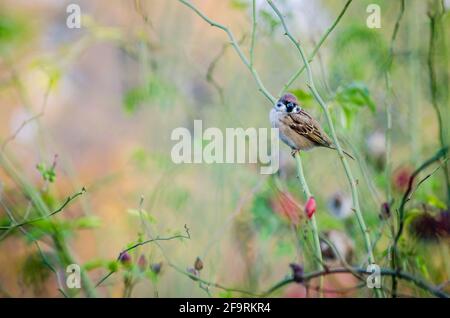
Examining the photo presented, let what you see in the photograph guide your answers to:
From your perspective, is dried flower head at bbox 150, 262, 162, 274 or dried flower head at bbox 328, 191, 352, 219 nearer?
dried flower head at bbox 150, 262, 162, 274

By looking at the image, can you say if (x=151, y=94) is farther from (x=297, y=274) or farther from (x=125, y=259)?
(x=297, y=274)

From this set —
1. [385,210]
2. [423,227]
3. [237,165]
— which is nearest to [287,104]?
[385,210]

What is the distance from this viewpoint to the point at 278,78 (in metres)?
1.64

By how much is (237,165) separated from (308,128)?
15.4 inches

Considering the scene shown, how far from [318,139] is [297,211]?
0.15m

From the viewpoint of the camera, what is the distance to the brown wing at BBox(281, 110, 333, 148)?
1046mm

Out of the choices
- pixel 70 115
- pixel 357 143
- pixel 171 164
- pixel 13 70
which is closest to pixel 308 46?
pixel 357 143

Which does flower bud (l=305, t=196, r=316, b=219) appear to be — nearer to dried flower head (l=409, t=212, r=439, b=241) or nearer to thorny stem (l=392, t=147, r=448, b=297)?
thorny stem (l=392, t=147, r=448, b=297)

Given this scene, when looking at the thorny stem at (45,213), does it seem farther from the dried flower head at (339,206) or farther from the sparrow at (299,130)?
the dried flower head at (339,206)

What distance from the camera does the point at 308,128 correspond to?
3.48ft

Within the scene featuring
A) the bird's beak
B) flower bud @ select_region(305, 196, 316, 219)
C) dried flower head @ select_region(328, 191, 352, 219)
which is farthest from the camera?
dried flower head @ select_region(328, 191, 352, 219)

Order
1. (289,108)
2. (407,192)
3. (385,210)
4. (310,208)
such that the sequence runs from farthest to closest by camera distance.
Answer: (289,108) → (385,210) → (310,208) → (407,192)

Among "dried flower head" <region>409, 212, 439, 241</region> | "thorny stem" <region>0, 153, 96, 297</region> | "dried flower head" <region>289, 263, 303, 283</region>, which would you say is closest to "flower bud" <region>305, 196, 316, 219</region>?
"dried flower head" <region>289, 263, 303, 283</region>

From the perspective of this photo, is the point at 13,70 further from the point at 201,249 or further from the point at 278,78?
the point at 278,78
